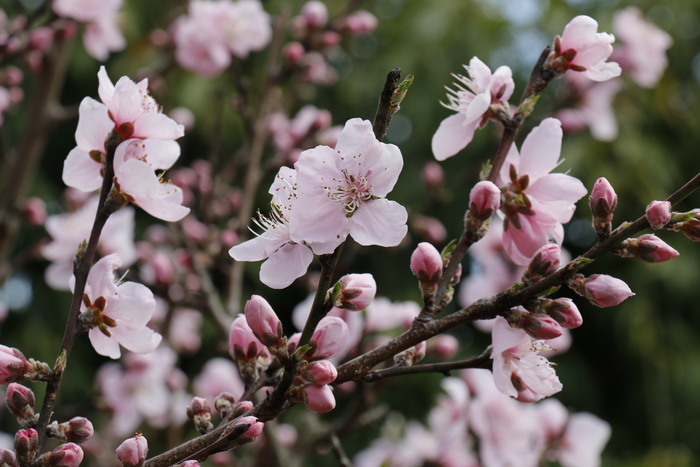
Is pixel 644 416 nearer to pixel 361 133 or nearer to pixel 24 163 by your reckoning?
pixel 24 163

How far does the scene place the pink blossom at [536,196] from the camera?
2.66 ft

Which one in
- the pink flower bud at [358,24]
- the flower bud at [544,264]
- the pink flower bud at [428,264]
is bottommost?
the pink flower bud at [358,24]

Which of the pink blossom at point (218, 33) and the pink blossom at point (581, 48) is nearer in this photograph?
the pink blossom at point (581, 48)

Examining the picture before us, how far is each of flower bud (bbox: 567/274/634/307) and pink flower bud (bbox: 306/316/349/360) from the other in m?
0.26

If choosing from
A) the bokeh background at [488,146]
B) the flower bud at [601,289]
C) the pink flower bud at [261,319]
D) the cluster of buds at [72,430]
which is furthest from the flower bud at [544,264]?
the bokeh background at [488,146]

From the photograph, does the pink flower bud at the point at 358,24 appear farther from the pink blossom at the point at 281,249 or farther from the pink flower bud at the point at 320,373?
the pink flower bud at the point at 320,373

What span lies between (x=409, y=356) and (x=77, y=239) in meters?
1.09

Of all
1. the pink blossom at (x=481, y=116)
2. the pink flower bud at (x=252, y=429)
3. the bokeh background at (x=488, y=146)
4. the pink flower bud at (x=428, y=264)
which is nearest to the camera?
the pink flower bud at (x=252, y=429)

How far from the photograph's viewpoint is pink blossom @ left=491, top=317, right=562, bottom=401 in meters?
0.74

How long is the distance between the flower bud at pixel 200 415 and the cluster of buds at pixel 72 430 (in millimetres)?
110

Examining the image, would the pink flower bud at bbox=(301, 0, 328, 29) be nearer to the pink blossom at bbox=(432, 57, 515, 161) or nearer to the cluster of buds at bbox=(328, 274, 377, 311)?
the pink blossom at bbox=(432, 57, 515, 161)

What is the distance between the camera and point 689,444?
3.80m

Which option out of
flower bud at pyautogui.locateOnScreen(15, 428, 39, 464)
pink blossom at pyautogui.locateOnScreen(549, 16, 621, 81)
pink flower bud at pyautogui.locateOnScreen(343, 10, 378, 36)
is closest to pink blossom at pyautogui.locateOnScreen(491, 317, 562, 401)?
pink blossom at pyautogui.locateOnScreen(549, 16, 621, 81)

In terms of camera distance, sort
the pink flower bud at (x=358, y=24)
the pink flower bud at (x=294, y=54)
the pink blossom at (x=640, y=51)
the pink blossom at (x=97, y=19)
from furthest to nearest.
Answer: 1. the pink blossom at (x=640, y=51)
2. the pink flower bud at (x=358, y=24)
3. the pink flower bud at (x=294, y=54)
4. the pink blossom at (x=97, y=19)
